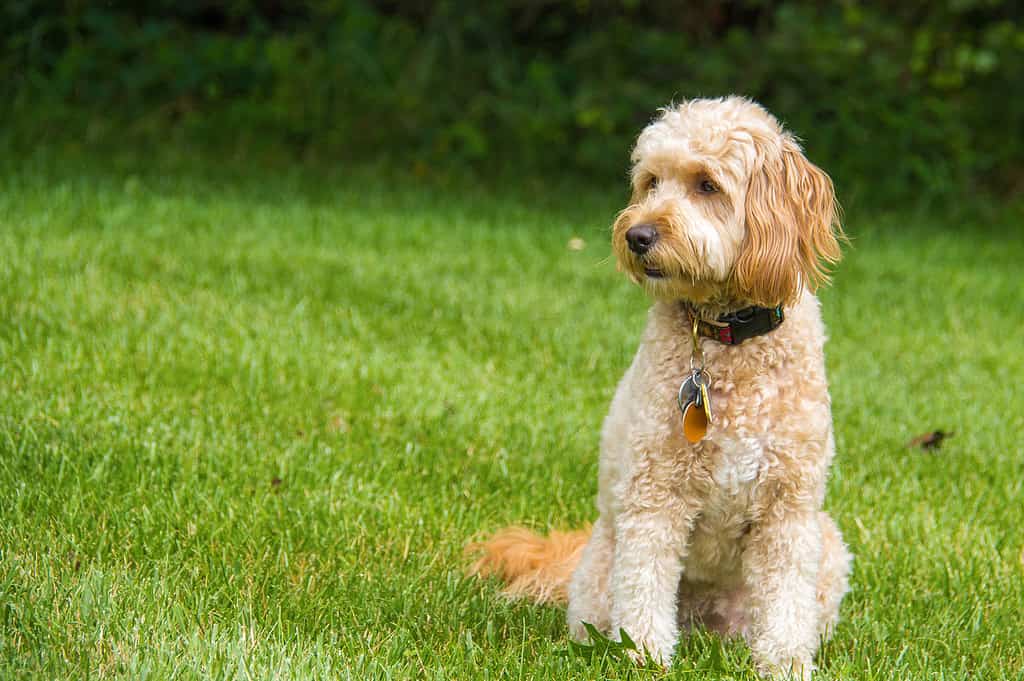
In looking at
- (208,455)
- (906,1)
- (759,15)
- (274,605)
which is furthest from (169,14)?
(274,605)

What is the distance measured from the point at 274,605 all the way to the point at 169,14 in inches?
405

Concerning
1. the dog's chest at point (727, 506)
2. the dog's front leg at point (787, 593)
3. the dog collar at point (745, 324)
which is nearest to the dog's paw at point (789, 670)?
the dog's front leg at point (787, 593)

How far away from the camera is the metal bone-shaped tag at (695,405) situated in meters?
3.21

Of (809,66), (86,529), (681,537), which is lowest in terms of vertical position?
(86,529)

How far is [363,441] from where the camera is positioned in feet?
15.7

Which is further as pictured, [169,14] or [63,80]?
[169,14]

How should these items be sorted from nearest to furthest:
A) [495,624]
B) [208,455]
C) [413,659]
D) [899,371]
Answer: [413,659], [495,624], [208,455], [899,371]

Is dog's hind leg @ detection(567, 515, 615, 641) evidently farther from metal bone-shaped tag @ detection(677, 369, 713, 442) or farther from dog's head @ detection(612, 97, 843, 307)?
dog's head @ detection(612, 97, 843, 307)

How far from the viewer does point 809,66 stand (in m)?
11.5

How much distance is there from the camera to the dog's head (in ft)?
10.5

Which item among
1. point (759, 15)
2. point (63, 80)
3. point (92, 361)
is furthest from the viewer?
point (759, 15)

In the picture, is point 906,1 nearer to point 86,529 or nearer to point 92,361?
point 92,361

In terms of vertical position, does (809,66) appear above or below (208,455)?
above

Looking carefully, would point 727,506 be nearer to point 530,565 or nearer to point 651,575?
point 651,575
